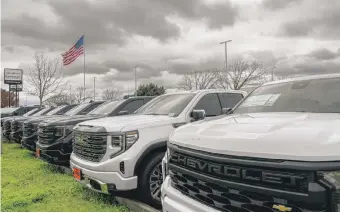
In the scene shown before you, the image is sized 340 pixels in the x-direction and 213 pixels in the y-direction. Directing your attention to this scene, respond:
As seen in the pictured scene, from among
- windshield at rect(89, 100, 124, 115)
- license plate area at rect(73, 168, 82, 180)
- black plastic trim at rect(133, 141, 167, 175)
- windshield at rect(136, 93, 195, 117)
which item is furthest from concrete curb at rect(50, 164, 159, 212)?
windshield at rect(89, 100, 124, 115)

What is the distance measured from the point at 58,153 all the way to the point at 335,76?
219 inches

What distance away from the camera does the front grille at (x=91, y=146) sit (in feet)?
14.2

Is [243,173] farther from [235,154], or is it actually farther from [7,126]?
[7,126]

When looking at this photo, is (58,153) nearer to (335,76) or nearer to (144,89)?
(335,76)

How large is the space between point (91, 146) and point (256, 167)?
10.8 feet

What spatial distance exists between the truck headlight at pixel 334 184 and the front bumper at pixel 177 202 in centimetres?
79

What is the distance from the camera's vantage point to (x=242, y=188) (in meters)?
1.83

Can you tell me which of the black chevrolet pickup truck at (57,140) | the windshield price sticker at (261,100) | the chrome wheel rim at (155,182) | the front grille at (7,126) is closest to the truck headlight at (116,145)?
the chrome wheel rim at (155,182)

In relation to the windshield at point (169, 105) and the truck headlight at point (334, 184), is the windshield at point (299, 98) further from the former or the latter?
the windshield at point (169, 105)

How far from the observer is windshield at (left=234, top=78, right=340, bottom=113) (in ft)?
9.46

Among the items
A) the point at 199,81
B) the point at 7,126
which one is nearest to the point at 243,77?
the point at 199,81

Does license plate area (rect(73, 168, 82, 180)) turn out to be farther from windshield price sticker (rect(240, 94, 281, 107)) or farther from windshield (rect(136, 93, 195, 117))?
windshield price sticker (rect(240, 94, 281, 107))

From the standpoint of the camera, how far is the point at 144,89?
52781 millimetres

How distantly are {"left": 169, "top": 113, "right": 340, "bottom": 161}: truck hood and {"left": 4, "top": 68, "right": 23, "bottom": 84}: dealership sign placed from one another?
33.8 metres
